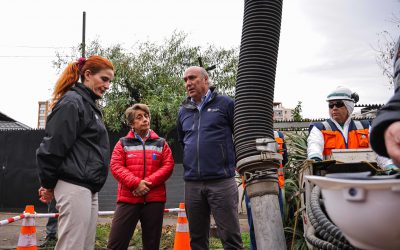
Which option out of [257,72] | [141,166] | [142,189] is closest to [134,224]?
[142,189]

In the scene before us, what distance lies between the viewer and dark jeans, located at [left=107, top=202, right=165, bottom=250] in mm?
4340

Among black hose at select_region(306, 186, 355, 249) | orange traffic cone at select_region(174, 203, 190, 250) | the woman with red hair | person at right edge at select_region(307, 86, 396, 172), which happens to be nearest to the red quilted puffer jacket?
the woman with red hair

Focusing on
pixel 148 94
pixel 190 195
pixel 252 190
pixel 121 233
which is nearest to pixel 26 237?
pixel 121 233

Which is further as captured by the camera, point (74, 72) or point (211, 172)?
point (211, 172)

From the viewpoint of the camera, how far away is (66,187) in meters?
3.08

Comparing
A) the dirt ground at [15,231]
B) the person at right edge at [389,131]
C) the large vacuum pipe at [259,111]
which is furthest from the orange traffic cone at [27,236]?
the person at right edge at [389,131]

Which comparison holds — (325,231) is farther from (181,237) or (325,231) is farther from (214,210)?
(181,237)

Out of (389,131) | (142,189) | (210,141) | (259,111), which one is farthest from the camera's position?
(142,189)

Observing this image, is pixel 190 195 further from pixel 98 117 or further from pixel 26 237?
pixel 26 237

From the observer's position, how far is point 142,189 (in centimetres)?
435

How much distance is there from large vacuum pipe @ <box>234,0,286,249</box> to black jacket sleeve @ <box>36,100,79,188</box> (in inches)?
49.5

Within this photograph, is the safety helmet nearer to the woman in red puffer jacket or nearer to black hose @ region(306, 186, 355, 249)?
the woman in red puffer jacket

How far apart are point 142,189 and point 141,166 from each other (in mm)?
336

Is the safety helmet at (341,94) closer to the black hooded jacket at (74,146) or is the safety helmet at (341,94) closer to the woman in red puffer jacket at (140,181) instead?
the woman in red puffer jacket at (140,181)
